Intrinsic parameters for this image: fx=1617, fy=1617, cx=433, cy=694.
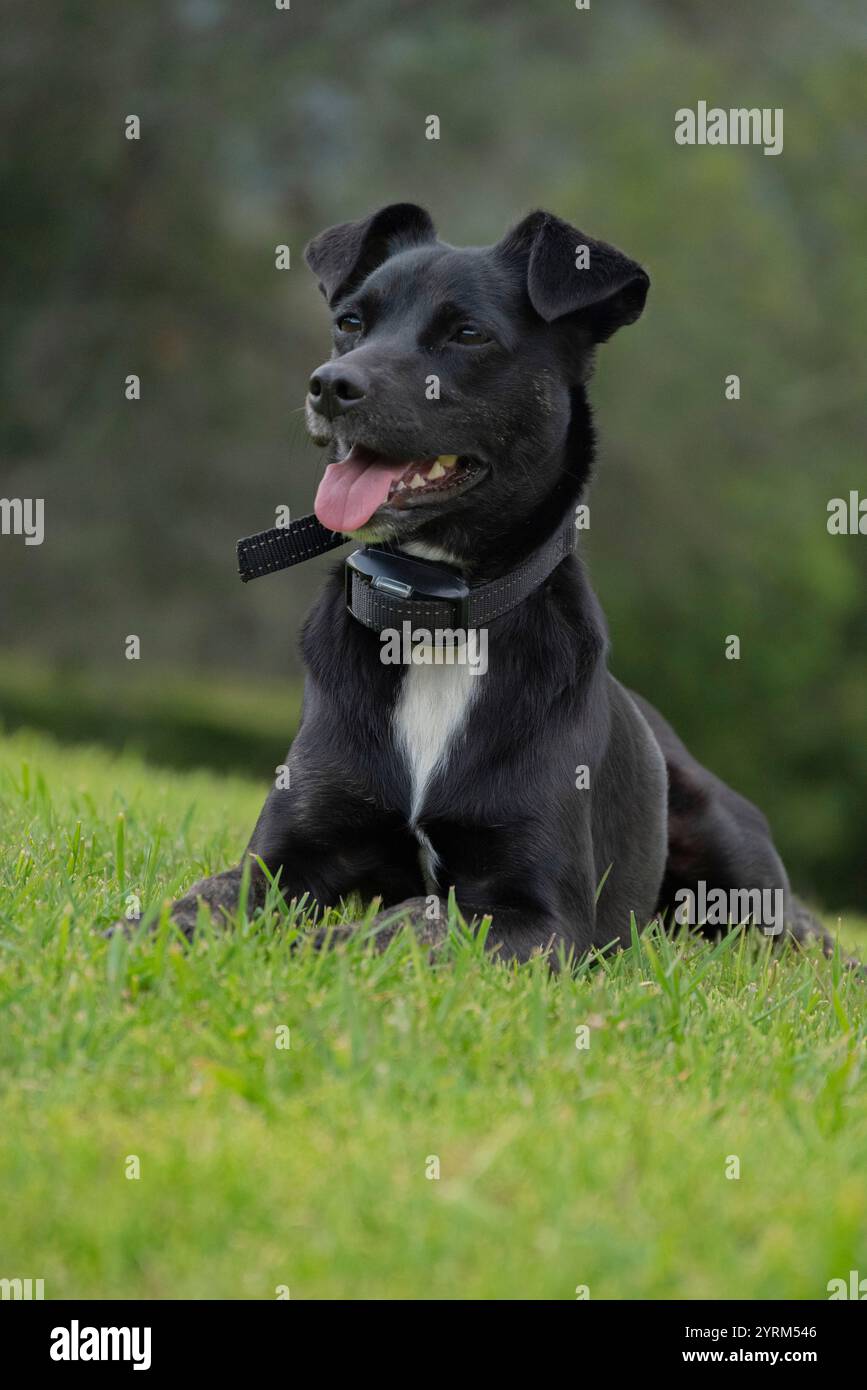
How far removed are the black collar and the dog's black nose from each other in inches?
15.3

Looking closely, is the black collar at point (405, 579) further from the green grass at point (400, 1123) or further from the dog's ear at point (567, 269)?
the green grass at point (400, 1123)

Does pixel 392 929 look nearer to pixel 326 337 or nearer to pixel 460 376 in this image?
pixel 460 376

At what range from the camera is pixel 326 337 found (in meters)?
22.1

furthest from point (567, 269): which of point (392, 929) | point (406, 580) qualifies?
point (392, 929)

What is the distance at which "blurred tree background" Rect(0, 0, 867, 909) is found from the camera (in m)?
20.8

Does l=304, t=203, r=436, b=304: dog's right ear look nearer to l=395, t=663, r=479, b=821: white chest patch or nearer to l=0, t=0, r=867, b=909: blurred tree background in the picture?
l=395, t=663, r=479, b=821: white chest patch

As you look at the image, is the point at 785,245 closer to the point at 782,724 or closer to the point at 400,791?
the point at 782,724

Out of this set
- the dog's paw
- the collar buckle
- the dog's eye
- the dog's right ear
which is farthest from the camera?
the dog's right ear

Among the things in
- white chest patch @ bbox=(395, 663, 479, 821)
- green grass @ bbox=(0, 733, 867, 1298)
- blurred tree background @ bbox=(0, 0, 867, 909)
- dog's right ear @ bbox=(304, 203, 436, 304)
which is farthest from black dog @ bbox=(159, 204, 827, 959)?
blurred tree background @ bbox=(0, 0, 867, 909)

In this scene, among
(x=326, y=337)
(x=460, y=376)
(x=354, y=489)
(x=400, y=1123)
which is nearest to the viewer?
(x=400, y=1123)

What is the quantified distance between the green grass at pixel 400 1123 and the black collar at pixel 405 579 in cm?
106

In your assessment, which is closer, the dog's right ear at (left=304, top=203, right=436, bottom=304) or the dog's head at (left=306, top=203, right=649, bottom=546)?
the dog's head at (left=306, top=203, right=649, bottom=546)

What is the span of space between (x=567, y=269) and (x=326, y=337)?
17.8 m

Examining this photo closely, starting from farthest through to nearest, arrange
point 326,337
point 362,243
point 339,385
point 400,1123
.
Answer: point 326,337 → point 362,243 → point 339,385 → point 400,1123
